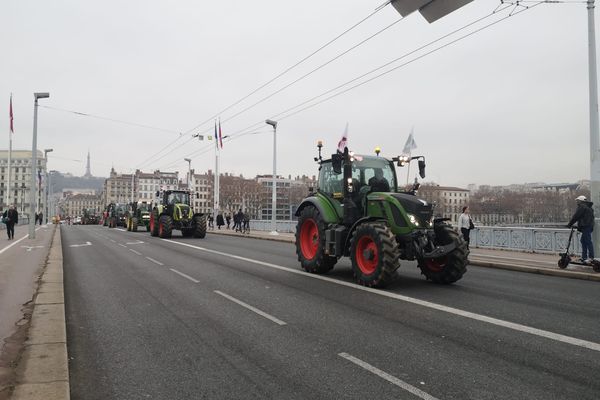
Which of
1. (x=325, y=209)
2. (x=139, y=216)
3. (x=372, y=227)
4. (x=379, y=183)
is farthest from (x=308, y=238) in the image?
(x=139, y=216)

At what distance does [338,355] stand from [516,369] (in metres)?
1.67

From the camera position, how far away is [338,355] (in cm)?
458

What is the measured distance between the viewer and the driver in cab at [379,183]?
966cm

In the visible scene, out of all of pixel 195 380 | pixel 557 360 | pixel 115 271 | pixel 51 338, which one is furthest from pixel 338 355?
pixel 115 271

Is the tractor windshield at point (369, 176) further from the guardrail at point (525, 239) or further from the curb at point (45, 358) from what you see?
the guardrail at point (525, 239)

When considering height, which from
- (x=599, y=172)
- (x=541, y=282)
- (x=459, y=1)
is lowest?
(x=541, y=282)

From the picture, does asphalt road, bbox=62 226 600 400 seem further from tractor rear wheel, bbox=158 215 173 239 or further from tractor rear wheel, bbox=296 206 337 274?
tractor rear wheel, bbox=158 215 173 239

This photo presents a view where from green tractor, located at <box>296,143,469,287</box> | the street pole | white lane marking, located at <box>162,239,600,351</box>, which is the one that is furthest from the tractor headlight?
the street pole

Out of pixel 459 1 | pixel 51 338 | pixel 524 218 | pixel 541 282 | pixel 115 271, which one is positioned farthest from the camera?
pixel 524 218

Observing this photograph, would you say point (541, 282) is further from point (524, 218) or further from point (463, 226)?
point (524, 218)

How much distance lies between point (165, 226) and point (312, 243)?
1539 centimetres

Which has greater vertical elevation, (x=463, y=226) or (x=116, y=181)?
(x=116, y=181)

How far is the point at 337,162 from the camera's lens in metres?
9.45

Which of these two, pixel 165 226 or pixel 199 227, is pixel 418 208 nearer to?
pixel 199 227
